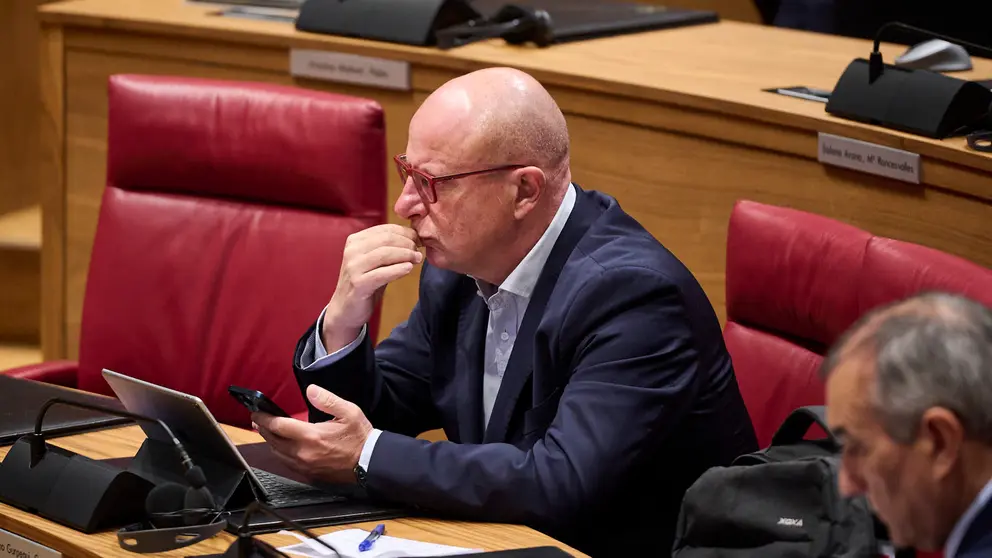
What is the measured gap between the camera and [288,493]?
1723mm

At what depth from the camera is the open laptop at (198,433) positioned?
162 cm

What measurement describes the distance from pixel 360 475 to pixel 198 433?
202mm

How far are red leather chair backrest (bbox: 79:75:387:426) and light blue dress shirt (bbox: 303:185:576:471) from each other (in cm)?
44

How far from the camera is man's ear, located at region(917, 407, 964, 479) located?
3.60 feet

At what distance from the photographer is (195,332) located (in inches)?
98.1

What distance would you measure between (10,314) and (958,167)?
267 centimetres

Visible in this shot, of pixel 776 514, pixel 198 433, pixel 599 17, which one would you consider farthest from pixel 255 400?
pixel 599 17

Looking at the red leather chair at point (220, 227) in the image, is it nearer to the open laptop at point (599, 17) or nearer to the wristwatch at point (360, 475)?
the wristwatch at point (360, 475)

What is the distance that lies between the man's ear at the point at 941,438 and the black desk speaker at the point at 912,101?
1245mm

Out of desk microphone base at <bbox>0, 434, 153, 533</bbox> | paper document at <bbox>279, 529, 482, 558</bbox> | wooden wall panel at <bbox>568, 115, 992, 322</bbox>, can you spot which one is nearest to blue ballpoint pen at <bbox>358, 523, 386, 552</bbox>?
paper document at <bbox>279, 529, 482, 558</bbox>

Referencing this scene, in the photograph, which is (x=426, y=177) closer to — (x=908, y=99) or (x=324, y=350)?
(x=324, y=350)

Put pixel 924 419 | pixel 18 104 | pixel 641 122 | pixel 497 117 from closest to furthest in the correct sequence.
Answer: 1. pixel 924 419
2. pixel 497 117
3. pixel 641 122
4. pixel 18 104

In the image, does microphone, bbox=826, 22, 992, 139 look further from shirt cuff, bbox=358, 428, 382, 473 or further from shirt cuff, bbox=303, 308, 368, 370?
shirt cuff, bbox=358, 428, 382, 473

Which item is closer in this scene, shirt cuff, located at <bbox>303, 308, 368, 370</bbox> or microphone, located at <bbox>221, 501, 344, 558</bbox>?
microphone, located at <bbox>221, 501, 344, 558</bbox>
